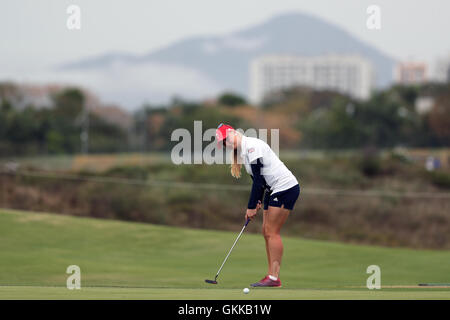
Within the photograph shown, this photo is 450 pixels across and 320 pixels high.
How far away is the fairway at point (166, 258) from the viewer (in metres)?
11.1

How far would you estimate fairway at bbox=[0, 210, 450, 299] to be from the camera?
11.1 m

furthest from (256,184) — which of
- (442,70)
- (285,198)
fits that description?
(442,70)

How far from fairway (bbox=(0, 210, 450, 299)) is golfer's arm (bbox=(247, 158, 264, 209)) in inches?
63.7

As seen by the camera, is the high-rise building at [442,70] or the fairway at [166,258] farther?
the high-rise building at [442,70]

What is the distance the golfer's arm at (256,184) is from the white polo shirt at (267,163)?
0.06m

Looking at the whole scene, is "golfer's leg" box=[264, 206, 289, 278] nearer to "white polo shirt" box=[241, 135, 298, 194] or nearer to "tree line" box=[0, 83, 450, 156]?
"white polo shirt" box=[241, 135, 298, 194]

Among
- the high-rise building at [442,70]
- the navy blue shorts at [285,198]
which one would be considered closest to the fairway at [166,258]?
the navy blue shorts at [285,198]

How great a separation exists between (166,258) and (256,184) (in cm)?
709

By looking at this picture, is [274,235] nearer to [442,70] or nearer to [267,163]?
[267,163]

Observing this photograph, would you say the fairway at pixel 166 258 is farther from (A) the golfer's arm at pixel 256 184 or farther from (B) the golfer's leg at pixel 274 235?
(A) the golfer's arm at pixel 256 184

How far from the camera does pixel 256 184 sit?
329 inches

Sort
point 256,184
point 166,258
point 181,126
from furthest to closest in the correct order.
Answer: point 181,126 → point 166,258 → point 256,184

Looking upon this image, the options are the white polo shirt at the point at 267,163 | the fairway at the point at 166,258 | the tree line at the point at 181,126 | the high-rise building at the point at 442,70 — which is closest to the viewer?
the white polo shirt at the point at 267,163

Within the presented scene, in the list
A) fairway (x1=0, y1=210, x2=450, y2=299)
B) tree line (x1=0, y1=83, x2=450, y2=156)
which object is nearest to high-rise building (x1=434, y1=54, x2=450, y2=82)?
tree line (x1=0, y1=83, x2=450, y2=156)
